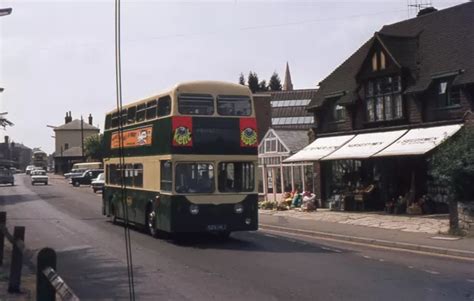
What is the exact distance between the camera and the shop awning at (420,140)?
2352 centimetres

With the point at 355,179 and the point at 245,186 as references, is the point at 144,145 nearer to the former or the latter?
the point at 245,186

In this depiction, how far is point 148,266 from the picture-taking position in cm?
1372

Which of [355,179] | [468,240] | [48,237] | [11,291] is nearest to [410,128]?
[355,179]

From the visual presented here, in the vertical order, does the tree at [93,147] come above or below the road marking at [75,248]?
above

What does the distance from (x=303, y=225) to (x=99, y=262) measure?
1036 cm

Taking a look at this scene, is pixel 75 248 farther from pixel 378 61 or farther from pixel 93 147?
pixel 93 147

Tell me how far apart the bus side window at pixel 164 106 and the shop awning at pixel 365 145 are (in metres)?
10.4

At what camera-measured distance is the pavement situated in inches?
658

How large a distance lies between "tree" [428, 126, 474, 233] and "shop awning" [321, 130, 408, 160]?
659 centimetres

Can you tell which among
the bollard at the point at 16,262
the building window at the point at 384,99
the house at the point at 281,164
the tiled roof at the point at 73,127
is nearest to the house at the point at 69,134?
the tiled roof at the point at 73,127

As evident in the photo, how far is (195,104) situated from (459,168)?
7.53m

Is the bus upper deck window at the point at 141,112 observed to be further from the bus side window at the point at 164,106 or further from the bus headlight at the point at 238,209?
the bus headlight at the point at 238,209

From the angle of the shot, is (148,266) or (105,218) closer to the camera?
(148,266)

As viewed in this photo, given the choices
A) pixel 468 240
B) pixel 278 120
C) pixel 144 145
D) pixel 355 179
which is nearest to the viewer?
pixel 468 240
